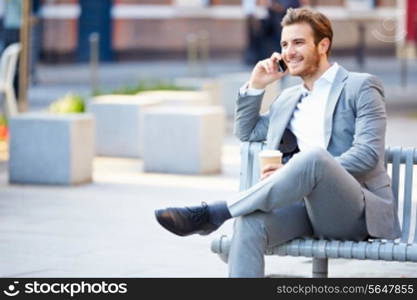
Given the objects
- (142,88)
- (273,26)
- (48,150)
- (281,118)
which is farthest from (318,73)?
(273,26)

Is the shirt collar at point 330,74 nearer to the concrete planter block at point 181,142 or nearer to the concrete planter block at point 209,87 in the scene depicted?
the concrete planter block at point 181,142

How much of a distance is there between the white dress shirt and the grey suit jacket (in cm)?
3

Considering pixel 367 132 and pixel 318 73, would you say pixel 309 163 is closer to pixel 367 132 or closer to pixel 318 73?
pixel 367 132

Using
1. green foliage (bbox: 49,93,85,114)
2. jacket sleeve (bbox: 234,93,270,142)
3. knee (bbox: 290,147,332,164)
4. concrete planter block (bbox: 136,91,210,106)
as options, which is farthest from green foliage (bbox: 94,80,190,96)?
knee (bbox: 290,147,332,164)

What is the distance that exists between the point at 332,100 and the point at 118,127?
7.58m

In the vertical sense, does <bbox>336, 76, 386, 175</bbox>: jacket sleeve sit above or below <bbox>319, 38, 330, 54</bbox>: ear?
below

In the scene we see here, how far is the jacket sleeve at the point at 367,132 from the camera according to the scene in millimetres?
6883

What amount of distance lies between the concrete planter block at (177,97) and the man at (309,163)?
8190 mm

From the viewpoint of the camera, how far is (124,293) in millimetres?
6848

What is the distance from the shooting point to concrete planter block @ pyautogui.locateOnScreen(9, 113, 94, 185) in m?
12.1

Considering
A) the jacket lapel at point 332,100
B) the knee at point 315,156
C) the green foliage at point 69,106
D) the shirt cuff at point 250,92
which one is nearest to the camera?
the knee at point 315,156

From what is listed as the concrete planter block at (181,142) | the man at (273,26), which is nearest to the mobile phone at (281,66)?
the concrete planter block at (181,142)

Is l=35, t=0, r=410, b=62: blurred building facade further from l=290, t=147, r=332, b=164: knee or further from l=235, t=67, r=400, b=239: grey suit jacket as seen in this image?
l=290, t=147, r=332, b=164: knee

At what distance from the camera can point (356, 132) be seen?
7.01 metres
